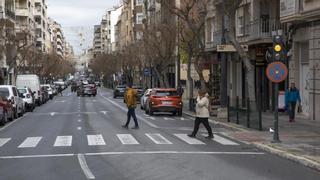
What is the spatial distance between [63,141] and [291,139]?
23.5 ft

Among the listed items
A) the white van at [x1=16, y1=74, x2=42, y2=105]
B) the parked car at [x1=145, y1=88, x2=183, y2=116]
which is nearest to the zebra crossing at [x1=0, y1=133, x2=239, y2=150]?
the parked car at [x1=145, y1=88, x2=183, y2=116]

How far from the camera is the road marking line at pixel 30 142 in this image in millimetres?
18991

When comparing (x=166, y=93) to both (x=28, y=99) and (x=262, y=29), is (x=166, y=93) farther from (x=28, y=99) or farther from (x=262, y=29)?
(x=28, y=99)

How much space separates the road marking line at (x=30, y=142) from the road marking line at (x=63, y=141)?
2.05 feet

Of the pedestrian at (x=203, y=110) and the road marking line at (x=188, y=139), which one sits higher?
the pedestrian at (x=203, y=110)

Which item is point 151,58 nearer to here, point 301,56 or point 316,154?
point 301,56

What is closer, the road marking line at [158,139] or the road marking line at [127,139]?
the road marking line at [127,139]

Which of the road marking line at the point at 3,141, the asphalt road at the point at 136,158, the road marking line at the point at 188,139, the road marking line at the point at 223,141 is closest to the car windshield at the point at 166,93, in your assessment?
the asphalt road at the point at 136,158

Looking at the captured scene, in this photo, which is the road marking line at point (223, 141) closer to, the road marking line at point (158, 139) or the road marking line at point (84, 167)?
the road marking line at point (158, 139)

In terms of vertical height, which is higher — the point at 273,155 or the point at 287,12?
the point at 287,12

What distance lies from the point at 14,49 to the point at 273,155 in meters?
52.5

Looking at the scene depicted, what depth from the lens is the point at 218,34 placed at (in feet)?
148

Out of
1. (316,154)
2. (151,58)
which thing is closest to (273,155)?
(316,154)

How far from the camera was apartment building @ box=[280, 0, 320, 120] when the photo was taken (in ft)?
91.1
